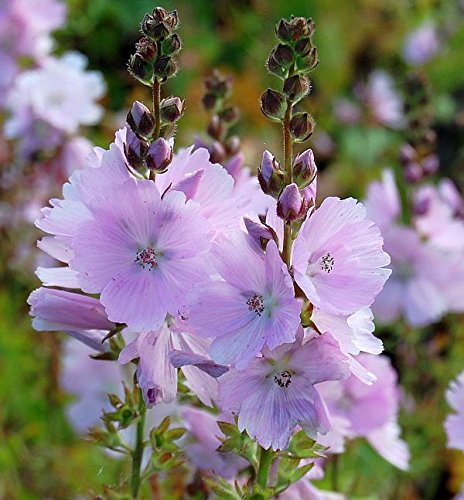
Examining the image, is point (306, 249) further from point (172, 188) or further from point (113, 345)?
point (113, 345)

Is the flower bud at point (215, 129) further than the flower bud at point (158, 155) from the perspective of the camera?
Yes

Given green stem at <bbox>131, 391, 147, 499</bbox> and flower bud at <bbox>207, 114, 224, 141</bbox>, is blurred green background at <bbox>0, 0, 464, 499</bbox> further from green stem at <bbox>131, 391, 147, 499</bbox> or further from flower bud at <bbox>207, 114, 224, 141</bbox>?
green stem at <bbox>131, 391, 147, 499</bbox>

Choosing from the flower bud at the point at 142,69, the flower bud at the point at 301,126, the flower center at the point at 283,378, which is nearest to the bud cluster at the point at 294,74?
the flower bud at the point at 301,126

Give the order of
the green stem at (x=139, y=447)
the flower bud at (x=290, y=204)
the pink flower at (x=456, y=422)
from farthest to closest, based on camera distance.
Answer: the pink flower at (x=456, y=422) < the green stem at (x=139, y=447) < the flower bud at (x=290, y=204)

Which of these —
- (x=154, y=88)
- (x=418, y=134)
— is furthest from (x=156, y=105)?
(x=418, y=134)

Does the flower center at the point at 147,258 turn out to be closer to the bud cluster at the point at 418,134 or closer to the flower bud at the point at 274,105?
the flower bud at the point at 274,105

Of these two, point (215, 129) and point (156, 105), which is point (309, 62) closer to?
point (156, 105)
